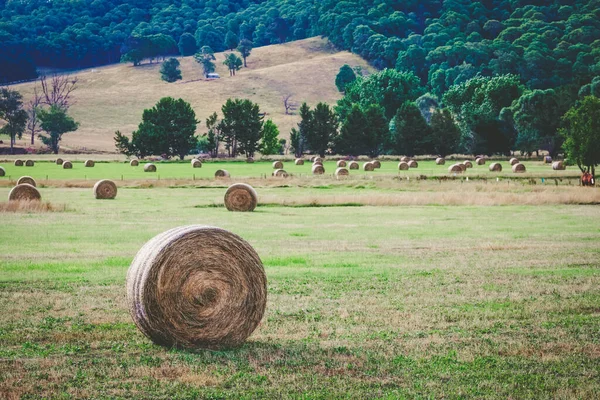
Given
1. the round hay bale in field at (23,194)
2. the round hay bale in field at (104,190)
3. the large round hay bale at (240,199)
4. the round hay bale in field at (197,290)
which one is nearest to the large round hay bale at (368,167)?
the round hay bale in field at (104,190)

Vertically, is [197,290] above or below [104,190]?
above

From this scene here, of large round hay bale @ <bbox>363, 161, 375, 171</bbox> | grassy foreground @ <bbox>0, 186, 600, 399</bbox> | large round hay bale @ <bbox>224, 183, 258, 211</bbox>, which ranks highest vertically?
large round hay bale @ <bbox>363, 161, 375, 171</bbox>

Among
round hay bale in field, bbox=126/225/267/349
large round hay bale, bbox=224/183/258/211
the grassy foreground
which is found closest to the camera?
the grassy foreground

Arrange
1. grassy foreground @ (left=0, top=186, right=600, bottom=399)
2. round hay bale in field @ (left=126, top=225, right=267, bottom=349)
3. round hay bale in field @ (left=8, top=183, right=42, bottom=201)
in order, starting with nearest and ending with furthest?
grassy foreground @ (left=0, top=186, right=600, bottom=399) < round hay bale in field @ (left=126, top=225, right=267, bottom=349) < round hay bale in field @ (left=8, top=183, right=42, bottom=201)

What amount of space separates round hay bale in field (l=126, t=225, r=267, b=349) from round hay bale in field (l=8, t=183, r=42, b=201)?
29942mm

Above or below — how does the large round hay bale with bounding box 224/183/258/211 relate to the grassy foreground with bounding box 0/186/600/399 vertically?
above

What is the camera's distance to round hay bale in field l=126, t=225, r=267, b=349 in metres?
12.1

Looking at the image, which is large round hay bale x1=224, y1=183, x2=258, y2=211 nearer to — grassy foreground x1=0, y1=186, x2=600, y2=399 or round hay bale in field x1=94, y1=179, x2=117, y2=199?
grassy foreground x1=0, y1=186, x2=600, y2=399

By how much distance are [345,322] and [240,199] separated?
993 inches

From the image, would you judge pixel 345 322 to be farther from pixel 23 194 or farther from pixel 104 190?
pixel 104 190

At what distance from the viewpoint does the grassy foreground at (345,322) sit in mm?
10453

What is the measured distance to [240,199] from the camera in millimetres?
38875

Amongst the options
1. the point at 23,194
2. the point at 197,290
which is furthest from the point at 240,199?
the point at 197,290

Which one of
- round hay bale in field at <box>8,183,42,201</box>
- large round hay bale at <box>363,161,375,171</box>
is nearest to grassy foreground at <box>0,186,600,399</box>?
round hay bale in field at <box>8,183,42,201</box>
